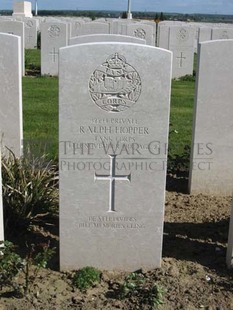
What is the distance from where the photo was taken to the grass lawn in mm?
7316

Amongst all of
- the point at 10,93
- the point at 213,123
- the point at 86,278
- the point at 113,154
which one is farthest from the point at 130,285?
the point at 10,93

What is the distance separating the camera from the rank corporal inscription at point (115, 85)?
3.72 metres

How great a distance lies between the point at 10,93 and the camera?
5.57 meters

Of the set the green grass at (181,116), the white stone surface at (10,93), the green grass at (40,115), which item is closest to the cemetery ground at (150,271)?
the green grass at (40,115)

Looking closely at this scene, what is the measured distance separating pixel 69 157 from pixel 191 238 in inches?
60.6

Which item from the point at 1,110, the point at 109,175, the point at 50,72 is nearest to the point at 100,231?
the point at 109,175

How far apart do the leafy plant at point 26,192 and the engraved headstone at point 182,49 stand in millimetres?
10863

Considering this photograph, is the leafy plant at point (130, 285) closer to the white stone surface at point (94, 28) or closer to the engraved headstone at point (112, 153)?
the engraved headstone at point (112, 153)

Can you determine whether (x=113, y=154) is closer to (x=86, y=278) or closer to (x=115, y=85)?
(x=115, y=85)

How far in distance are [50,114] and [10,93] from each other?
152 inches

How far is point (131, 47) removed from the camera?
12.1 feet

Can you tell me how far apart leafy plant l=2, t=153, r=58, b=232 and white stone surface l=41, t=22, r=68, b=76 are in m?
9.70

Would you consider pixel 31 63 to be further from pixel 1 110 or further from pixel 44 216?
pixel 44 216

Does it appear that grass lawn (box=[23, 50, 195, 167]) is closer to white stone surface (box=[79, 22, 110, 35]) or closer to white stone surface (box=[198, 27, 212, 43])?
white stone surface (box=[79, 22, 110, 35])
